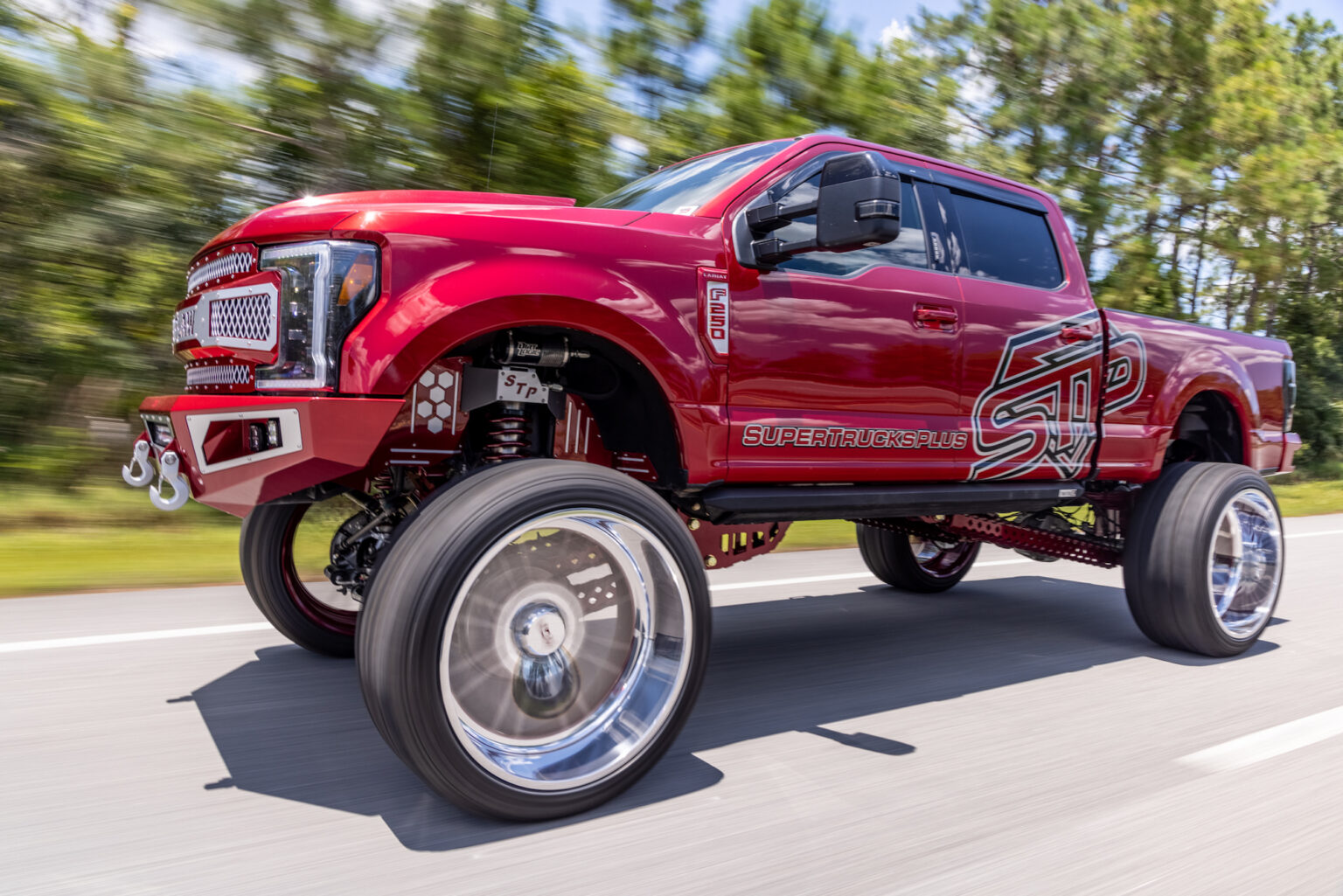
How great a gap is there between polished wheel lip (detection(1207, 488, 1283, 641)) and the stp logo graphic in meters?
0.82

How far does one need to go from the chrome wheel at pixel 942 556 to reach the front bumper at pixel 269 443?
14.0 feet

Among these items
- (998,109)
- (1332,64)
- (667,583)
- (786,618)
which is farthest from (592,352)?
(1332,64)

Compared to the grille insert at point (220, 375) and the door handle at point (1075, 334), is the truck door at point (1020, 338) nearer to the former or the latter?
the door handle at point (1075, 334)

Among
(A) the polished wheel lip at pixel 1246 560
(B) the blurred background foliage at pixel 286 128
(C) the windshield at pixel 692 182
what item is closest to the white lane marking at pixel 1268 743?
(A) the polished wheel lip at pixel 1246 560

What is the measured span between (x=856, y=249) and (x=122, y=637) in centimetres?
343

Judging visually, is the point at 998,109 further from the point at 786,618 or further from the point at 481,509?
the point at 481,509

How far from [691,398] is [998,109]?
1818cm

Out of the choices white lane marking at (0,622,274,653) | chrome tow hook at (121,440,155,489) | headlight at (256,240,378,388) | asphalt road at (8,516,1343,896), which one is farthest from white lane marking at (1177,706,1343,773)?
white lane marking at (0,622,274,653)

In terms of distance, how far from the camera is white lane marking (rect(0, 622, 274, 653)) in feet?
13.3

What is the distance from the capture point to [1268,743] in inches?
134

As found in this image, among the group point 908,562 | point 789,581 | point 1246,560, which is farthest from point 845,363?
point 789,581

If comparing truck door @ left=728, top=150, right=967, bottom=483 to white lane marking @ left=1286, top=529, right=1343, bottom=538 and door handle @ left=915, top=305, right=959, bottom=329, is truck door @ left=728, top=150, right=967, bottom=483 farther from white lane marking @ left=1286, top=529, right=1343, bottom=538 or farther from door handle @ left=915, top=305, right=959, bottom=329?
white lane marking @ left=1286, top=529, right=1343, bottom=538

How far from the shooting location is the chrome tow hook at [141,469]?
3082mm

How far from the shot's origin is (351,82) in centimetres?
860
